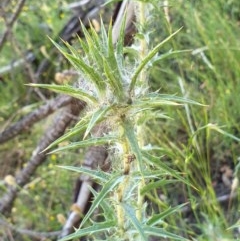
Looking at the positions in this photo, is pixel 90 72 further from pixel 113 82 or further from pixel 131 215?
pixel 131 215

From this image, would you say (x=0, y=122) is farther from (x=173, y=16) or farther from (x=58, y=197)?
(x=173, y=16)

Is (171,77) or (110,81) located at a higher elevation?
(110,81)

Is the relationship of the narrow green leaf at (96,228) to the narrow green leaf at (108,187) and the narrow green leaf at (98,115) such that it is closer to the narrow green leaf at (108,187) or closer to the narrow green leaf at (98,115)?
the narrow green leaf at (108,187)

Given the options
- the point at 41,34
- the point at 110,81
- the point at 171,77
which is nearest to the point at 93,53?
the point at 110,81

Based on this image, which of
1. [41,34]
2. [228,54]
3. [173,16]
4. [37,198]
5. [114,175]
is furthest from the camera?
[41,34]

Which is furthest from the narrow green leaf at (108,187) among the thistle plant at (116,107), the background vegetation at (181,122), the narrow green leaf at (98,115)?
the background vegetation at (181,122)

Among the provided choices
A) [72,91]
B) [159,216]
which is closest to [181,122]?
[159,216]
